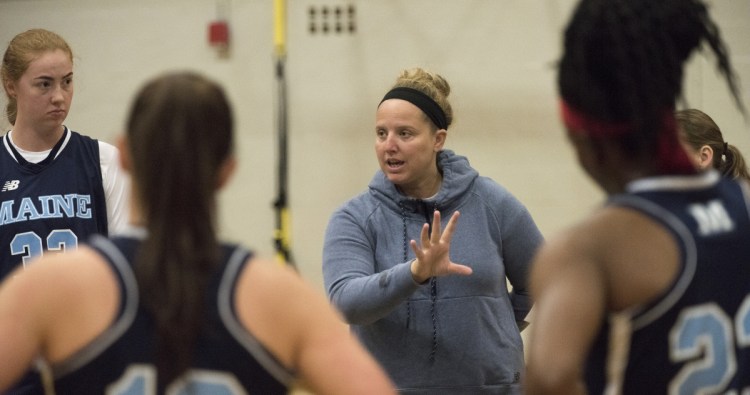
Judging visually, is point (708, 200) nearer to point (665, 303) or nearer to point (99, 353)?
point (665, 303)

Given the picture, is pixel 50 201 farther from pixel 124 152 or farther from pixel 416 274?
pixel 124 152

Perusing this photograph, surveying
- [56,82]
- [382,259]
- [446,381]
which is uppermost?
[56,82]

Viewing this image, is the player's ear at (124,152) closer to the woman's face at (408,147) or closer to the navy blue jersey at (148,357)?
the navy blue jersey at (148,357)

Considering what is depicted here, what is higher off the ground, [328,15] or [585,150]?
[328,15]

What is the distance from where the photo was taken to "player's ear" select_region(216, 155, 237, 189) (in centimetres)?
159

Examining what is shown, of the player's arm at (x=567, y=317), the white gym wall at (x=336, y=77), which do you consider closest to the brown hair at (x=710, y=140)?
the player's arm at (x=567, y=317)

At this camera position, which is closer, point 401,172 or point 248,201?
point 401,172

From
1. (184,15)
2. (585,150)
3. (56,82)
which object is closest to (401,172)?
(56,82)

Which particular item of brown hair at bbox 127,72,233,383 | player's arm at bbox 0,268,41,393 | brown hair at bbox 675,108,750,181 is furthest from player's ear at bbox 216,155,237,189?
brown hair at bbox 675,108,750,181

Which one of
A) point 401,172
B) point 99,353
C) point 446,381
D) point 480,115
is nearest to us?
point 99,353

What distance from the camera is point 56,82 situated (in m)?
3.19

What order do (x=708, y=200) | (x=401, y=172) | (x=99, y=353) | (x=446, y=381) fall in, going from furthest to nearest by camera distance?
1. (x=401, y=172)
2. (x=446, y=381)
3. (x=708, y=200)
4. (x=99, y=353)

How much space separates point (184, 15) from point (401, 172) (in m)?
3.00

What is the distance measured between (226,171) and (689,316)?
75cm
